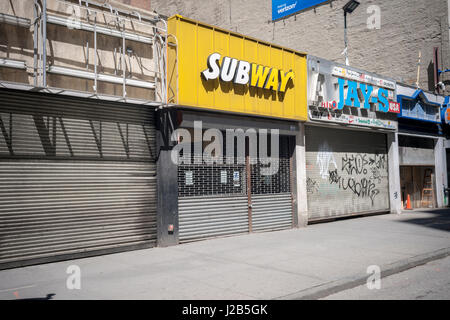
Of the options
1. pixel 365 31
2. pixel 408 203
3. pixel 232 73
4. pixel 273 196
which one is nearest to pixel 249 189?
pixel 273 196

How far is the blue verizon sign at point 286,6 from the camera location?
2340 cm

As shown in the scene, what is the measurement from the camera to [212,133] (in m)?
11.4

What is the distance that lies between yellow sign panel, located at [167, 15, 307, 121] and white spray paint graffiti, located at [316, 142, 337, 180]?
180 cm

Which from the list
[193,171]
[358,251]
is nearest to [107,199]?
[193,171]

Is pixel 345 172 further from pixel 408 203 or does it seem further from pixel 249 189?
pixel 408 203

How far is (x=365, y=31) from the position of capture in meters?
21.6

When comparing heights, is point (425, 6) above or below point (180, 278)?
above

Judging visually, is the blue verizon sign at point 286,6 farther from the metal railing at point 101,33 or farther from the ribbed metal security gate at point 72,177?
the ribbed metal security gate at point 72,177

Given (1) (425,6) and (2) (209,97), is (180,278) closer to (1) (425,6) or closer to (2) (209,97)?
(2) (209,97)

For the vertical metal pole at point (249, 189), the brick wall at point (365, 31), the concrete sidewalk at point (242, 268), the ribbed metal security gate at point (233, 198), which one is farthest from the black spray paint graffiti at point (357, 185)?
the brick wall at point (365, 31)

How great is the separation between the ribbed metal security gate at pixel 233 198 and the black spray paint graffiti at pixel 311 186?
0.94 m

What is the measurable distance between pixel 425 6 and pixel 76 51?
57.8 ft

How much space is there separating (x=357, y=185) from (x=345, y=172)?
1.01 meters

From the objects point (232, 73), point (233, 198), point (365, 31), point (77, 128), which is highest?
point (365, 31)
